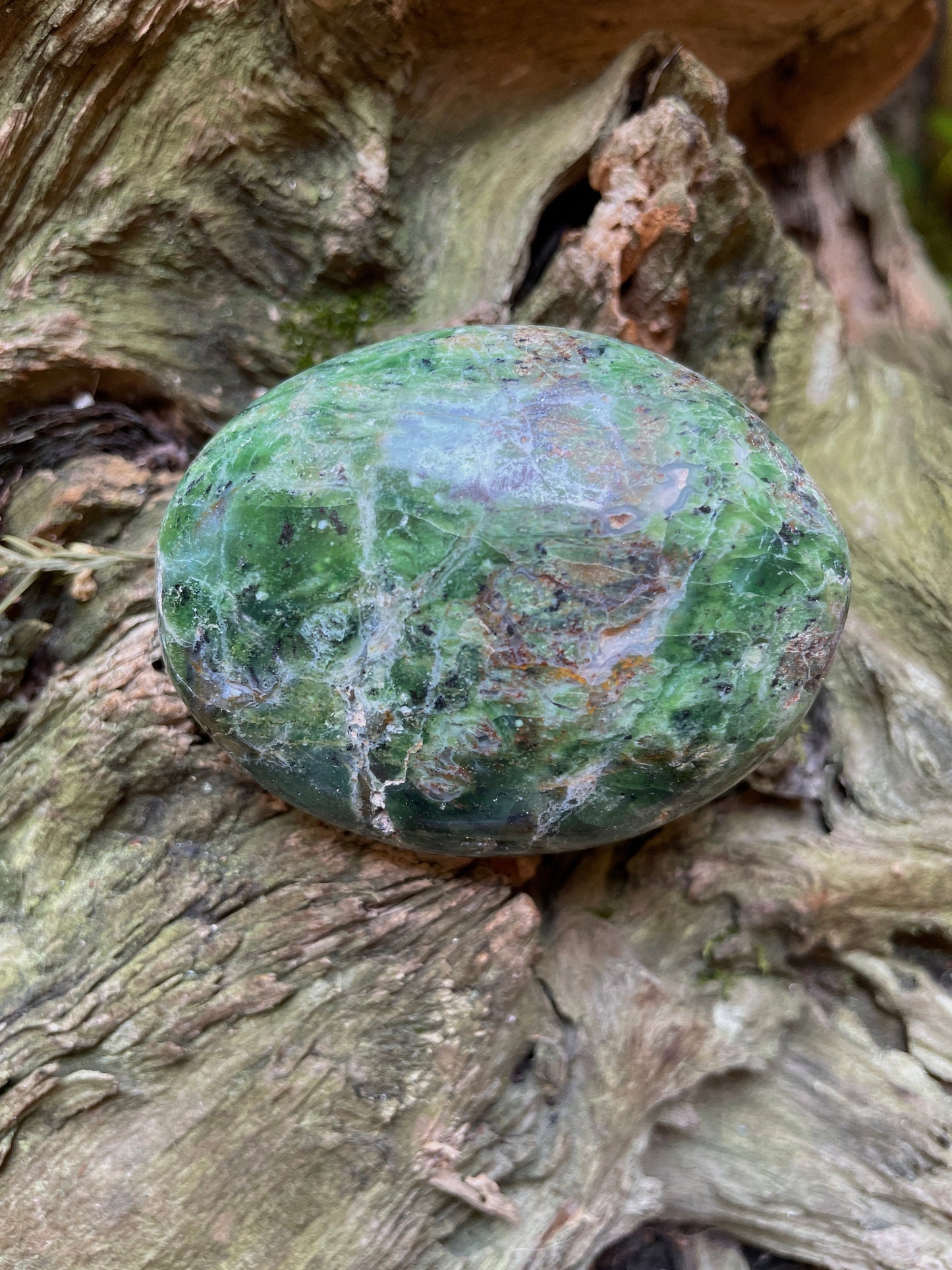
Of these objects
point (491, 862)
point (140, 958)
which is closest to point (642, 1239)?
point (491, 862)

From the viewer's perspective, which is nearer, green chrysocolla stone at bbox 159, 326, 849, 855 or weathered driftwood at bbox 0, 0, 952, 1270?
green chrysocolla stone at bbox 159, 326, 849, 855

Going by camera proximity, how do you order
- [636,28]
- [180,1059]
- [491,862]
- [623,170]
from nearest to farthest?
[180,1059]
[491,862]
[623,170]
[636,28]

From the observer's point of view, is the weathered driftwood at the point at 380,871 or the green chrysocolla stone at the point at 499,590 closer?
the green chrysocolla stone at the point at 499,590

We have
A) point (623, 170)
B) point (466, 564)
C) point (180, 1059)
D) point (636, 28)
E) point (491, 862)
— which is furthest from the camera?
point (636, 28)

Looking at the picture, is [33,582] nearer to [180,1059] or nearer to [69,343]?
[69,343]

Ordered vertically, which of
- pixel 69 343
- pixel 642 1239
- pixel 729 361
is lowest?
pixel 642 1239
